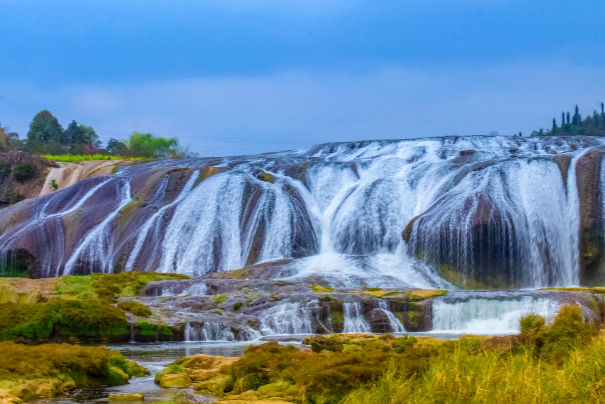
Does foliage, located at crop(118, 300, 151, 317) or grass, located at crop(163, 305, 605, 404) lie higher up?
grass, located at crop(163, 305, 605, 404)

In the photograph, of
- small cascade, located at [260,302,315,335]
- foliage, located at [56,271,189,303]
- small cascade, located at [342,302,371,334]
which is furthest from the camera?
foliage, located at [56,271,189,303]

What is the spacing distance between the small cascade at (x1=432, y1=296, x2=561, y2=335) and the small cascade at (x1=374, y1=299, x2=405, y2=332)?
133cm

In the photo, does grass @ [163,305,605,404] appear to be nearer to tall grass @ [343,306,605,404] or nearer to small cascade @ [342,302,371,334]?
tall grass @ [343,306,605,404]

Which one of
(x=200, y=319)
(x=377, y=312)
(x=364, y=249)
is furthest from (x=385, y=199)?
(x=200, y=319)

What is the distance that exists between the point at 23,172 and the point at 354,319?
50818 mm

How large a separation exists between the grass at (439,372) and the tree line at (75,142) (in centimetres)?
8718

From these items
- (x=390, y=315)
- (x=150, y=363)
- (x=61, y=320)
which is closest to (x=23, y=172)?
(x=61, y=320)

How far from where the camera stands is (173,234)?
150 feet

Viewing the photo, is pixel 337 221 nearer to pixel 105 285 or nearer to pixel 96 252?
pixel 96 252

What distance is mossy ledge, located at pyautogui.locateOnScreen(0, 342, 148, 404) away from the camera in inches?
491

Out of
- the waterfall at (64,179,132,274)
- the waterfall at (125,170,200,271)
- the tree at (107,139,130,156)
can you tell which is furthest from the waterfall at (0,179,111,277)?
the tree at (107,139,130,156)

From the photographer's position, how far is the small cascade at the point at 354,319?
26.1 meters

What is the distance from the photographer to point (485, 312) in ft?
86.4

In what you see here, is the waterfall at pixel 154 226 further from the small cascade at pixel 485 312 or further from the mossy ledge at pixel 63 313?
the small cascade at pixel 485 312
